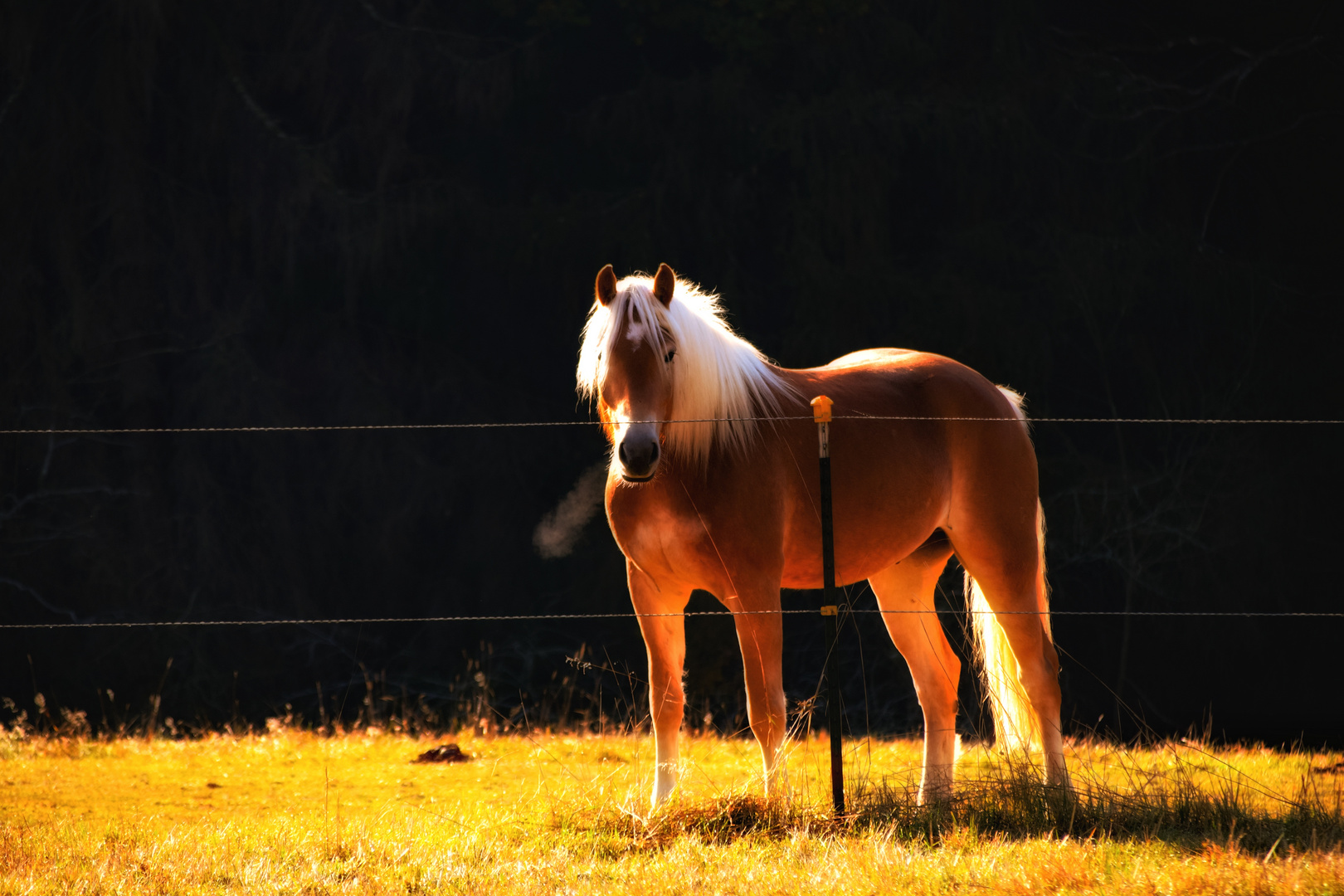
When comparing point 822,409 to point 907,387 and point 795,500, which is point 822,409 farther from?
point 907,387

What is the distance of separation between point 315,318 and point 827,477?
33.1 feet

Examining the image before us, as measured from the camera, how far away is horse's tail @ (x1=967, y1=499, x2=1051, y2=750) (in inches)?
210

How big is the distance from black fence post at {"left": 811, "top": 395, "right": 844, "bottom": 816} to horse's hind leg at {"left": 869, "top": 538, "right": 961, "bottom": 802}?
1051 mm

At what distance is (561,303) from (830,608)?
8.65 m

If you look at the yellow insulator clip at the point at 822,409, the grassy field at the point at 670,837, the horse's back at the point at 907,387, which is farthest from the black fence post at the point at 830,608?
the horse's back at the point at 907,387

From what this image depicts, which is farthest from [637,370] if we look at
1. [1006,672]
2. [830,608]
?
[1006,672]

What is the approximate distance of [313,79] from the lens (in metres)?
13.0

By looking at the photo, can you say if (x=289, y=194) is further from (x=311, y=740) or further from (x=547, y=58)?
(x=311, y=740)

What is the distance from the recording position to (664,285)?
→ 14.8ft

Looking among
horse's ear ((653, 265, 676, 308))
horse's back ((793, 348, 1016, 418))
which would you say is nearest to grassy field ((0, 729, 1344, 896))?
horse's back ((793, 348, 1016, 418))

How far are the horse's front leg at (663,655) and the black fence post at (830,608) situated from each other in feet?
2.41

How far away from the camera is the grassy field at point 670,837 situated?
3490 millimetres

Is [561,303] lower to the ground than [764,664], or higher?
higher

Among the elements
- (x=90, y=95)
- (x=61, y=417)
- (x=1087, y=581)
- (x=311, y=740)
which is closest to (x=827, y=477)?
(x=311, y=740)
